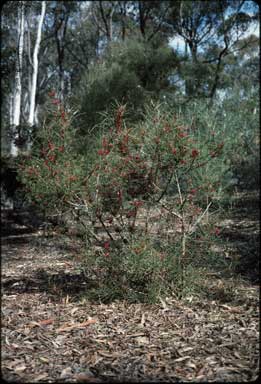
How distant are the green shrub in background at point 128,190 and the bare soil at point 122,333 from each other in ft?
0.59

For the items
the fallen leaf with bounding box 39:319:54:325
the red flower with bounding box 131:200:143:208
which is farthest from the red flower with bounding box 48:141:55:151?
the fallen leaf with bounding box 39:319:54:325

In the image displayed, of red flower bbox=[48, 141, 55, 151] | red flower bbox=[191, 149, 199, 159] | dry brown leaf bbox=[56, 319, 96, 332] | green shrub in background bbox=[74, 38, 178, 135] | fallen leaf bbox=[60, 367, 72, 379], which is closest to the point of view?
fallen leaf bbox=[60, 367, 72, 379]

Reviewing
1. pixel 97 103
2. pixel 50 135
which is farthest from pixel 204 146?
pixel 97 103

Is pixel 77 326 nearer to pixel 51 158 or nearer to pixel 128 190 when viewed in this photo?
pixel 128 190

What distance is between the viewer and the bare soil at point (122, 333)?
2.06 meters

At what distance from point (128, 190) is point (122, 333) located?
103 centimetres

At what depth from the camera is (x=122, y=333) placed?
2.58m

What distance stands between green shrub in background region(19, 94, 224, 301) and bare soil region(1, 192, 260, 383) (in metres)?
0.18

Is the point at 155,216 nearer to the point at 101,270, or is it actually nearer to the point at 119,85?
the point at 101,270

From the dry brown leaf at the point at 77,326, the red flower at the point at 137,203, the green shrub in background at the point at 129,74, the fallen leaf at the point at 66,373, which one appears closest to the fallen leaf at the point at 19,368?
the fallen leaf at the point at 66,373

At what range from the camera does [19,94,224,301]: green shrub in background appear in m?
3.07

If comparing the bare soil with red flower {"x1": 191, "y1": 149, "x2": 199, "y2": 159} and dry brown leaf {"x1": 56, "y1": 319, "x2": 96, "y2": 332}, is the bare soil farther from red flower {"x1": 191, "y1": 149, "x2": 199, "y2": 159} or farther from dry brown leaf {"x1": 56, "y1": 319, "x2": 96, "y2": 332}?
red flower {"x1": 191, "y1": 149, "x2": 199, "y2": 159}

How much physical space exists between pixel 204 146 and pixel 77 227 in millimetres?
1135

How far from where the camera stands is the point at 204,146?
130 inches
